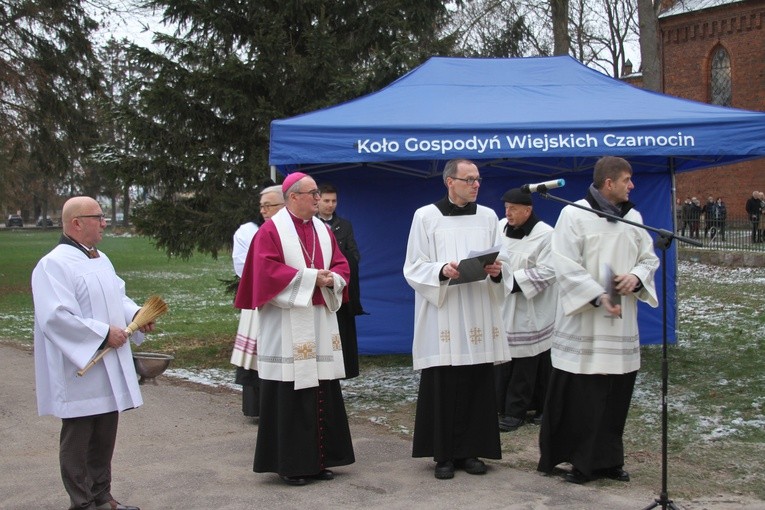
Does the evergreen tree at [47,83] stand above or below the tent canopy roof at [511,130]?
above

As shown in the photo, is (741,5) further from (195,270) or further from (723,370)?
(723,370)

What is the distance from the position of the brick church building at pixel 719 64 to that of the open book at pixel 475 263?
28.6 m

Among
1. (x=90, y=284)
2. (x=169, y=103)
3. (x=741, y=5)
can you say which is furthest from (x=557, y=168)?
(x=741, y=5)

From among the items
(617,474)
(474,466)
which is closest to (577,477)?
(617,474)

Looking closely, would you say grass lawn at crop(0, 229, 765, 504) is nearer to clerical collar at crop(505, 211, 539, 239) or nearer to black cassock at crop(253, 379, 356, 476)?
black cassock at crop(253, 379, 356, 476)

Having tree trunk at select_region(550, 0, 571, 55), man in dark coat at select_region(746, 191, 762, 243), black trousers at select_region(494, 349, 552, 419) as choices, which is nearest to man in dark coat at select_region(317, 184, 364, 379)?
black trousers at select_region(494, 349, 552, 419)

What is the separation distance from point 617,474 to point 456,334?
1.31m

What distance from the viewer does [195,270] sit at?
86.8 feet

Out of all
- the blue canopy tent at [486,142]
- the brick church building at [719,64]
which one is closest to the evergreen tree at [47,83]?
the blue canopy tent at [486,142]

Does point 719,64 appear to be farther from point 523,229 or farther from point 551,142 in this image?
point 523,229

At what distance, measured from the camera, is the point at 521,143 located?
7895 mm

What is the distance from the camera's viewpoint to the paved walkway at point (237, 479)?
523 centimetres

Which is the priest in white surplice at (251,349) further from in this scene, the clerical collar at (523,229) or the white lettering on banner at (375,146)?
the clerical collar at (523,229)

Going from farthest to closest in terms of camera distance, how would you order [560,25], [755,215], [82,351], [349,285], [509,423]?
1. [755,215]
2. [560,25]
3. [349,285]
4. [509,423]
5. [82,351]
